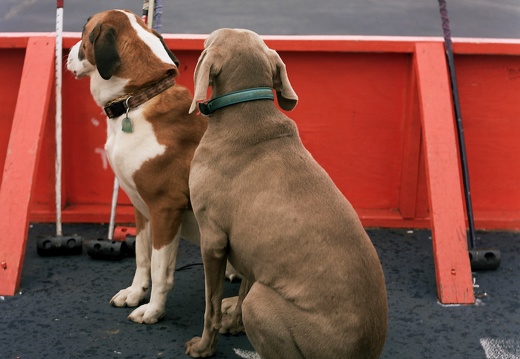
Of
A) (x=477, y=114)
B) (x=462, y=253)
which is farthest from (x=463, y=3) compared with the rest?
(x=462, y=253)

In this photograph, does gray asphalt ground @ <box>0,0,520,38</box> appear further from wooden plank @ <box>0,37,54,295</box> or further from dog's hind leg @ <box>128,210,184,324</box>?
dog's hind leg @ <box>128,210,184,324</box>

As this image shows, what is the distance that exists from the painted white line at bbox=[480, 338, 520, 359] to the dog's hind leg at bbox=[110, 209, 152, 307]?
1642 millimetres

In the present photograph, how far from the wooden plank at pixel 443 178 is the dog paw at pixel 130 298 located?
150 cm

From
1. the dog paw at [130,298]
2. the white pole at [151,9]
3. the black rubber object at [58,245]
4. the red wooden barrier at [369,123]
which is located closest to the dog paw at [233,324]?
the dog paw at [130,298]

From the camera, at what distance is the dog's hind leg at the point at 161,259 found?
402 cm

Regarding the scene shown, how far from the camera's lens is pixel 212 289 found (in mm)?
3611

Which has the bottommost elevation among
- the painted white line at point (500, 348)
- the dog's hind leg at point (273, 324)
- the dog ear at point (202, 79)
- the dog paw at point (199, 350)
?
the dog paw at point (199, 350)

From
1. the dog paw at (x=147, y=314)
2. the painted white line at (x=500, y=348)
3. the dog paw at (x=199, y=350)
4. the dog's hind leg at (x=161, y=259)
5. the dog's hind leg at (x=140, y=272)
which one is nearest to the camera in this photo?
the dog paw at (x=199, y=350)

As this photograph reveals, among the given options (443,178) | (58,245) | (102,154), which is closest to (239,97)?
(443,178)

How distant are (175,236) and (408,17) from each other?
9.49m

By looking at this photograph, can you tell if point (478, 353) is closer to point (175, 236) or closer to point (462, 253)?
point (462, 253)

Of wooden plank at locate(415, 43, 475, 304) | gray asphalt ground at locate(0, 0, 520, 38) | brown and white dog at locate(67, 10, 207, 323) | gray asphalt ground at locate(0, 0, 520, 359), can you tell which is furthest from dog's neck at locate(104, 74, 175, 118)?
gray asphalt ground at locate(0, 0, 520, 38)

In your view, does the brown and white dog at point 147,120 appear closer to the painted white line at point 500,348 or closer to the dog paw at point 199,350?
the dog paw at point 199,350

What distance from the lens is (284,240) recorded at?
3.25 metres
